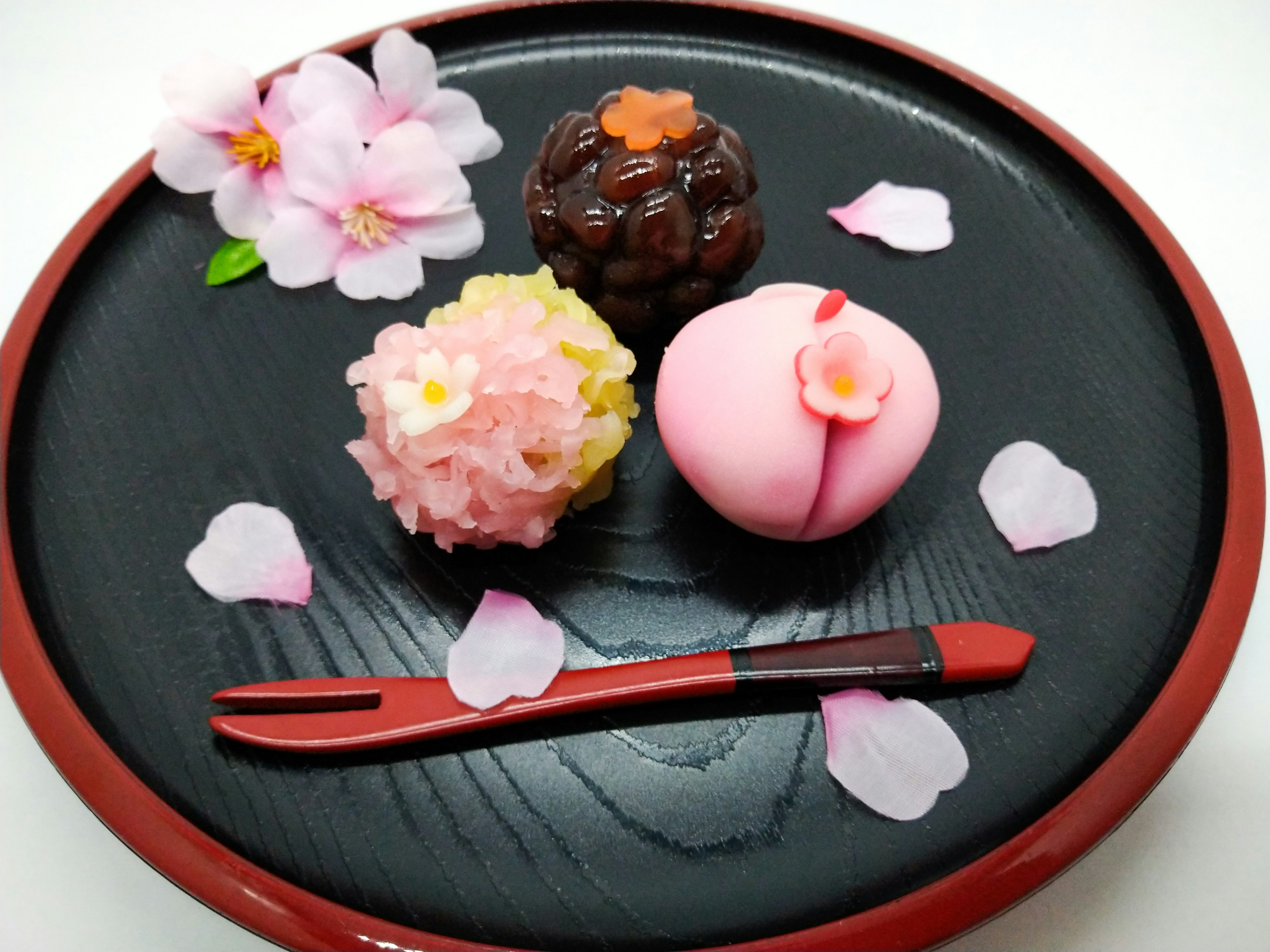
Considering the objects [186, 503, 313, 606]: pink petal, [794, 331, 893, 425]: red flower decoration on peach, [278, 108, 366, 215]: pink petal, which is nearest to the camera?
[794, 331, 893, 425]: red flower decoration on peach

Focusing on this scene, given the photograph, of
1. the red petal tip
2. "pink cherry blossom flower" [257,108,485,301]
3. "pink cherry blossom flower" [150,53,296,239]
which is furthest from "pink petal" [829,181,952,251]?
"pink cherry blossom flower" [150,53,296,239]

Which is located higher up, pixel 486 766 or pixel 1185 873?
pixel 486 766

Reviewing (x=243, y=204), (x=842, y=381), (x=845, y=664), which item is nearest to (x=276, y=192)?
(x=243, y=204)

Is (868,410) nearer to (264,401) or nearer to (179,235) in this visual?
(264,401)

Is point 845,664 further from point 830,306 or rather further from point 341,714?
point 341,714

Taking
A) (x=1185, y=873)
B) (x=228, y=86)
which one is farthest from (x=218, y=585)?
(x=1185, y=873)

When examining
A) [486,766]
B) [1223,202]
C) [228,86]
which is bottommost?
Answer: [486,766]

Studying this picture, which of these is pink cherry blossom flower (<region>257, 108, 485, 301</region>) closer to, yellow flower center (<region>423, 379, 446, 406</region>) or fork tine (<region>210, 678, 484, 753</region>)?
yellow flower center (<region>423, 379, 446, 406</region>)
